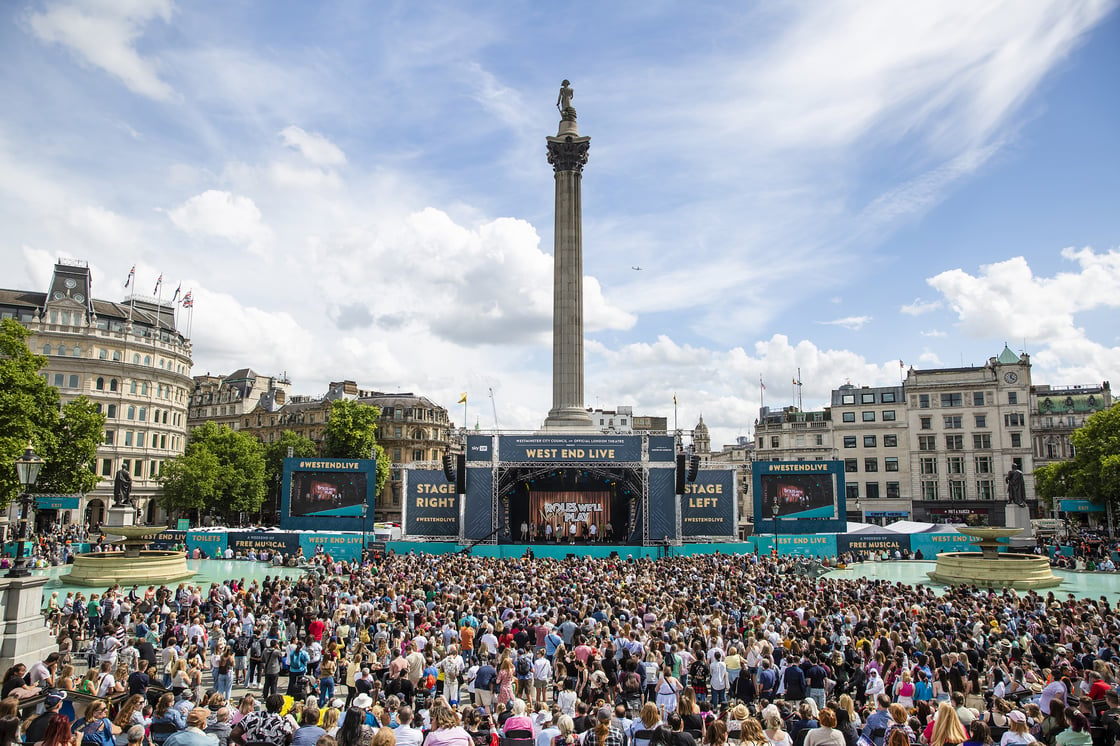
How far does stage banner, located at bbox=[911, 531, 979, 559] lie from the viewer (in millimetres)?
44156

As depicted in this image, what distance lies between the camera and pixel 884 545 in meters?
44.4

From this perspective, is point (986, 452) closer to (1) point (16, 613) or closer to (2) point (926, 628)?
(2) point (926, 628)

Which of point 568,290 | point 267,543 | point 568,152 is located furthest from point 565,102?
point 267,543

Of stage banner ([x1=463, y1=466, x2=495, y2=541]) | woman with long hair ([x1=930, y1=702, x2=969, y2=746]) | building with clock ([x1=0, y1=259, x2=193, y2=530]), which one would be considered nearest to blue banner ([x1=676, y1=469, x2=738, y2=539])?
stage banner ([x1=463, y1=466, x2=495, y2=541])

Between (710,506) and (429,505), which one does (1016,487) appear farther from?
(429,505)

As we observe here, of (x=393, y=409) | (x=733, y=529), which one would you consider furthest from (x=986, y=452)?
(x=393, y=409)

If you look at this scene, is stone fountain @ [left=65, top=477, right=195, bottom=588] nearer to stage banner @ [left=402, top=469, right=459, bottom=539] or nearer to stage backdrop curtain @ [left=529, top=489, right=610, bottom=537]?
stage banner @ [left=402, top=469, right=459, bottom=539]

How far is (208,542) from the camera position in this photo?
42.4m

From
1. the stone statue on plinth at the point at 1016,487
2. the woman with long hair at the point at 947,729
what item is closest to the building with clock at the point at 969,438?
the stone statue on plinth at the point at 1016,487

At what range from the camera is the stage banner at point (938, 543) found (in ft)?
145

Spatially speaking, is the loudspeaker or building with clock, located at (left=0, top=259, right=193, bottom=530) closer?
the loudspeaker

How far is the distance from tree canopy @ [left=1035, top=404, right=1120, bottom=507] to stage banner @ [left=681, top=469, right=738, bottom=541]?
26.2 metres

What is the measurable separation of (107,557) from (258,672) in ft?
59.6

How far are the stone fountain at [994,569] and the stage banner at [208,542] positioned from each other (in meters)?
37.5
